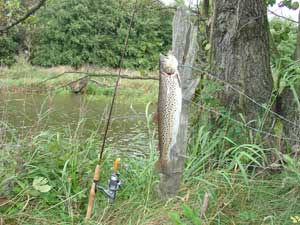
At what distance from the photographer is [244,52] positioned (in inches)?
137

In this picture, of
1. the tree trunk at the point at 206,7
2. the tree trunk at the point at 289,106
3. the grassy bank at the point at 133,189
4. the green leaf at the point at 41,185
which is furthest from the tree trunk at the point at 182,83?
the tree trunk at the point at 206,7

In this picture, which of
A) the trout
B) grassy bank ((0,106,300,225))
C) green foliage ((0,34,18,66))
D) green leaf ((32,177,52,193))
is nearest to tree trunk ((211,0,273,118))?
grassy bank ((0,106,300,225))

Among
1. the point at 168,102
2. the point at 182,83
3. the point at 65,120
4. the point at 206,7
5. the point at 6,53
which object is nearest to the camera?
the point at 168,102

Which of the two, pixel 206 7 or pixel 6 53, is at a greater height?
pixel 206 7

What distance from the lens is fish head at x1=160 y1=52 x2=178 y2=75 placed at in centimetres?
194

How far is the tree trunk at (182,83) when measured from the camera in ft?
8.02

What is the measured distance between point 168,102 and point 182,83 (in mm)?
432

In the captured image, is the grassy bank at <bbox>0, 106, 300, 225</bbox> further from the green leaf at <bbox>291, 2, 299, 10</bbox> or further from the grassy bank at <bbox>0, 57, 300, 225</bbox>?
the green leaf at <bbox>291, 2, 299, 10</bbox>

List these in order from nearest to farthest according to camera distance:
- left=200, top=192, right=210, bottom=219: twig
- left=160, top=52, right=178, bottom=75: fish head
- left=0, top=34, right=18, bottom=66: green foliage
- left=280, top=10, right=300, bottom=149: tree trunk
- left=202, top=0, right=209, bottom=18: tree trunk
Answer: left=160, top=52, right=178, bottom=75: fish head, left=200, top=192, right=210, bottom=219: twig, left=280, top=10, right=300, bottom=149: tree trunk, left=202, top=0, right=209, bottom=18: tree trunk, left=0, top=34, right=18, bottom=66: green foliage

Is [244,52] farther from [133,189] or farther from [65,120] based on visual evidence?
[65,120]

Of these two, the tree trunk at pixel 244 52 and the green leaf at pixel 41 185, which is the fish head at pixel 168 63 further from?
the tree trunk at pixel 244 52

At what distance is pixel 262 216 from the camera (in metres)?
2.48

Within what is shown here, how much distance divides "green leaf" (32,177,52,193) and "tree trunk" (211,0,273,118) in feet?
5.53

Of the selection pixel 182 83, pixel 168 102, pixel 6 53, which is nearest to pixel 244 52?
pixel 182 83
